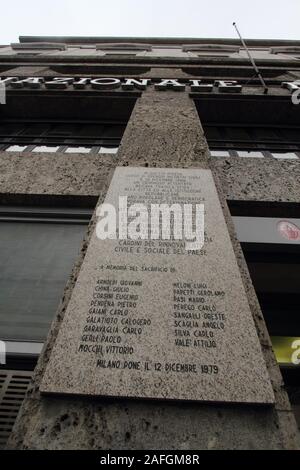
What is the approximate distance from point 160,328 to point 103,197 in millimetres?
1894

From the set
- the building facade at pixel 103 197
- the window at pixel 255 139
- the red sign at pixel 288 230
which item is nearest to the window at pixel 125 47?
the building facade at pixel 103 197

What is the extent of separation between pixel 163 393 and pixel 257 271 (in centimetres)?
380

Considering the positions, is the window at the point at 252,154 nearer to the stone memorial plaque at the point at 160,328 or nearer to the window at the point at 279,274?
the window at the point at 279,274

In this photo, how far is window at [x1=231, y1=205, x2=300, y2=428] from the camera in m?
4.12

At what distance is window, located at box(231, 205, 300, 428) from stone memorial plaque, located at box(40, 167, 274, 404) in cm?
114

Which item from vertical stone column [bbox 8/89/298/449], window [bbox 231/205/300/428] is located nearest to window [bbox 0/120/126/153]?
window [bbox 231/205/300/428]

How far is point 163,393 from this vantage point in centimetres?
198

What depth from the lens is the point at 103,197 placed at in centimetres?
370

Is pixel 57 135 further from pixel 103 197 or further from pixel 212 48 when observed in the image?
pixel 212 48

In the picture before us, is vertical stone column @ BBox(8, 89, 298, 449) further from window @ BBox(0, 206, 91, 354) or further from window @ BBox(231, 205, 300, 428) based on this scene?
window @ BBox(231, 205, 300, 428)

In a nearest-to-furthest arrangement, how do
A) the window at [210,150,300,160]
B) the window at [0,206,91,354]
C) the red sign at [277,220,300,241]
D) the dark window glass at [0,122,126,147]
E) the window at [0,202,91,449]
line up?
the window at [0,202,91,449] → the window at [0,206,91,354] → the red sign at [277,220,300,241] → the window at [210,150,300,160] → the dark window glass at [0,122,126,147]

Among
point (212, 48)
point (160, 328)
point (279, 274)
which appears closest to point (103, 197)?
point (160, 328)

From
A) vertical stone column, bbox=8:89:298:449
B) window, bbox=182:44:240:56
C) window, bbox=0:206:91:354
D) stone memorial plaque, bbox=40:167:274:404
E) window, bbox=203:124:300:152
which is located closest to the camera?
vertical stone column, bbox=8:89:298:449
